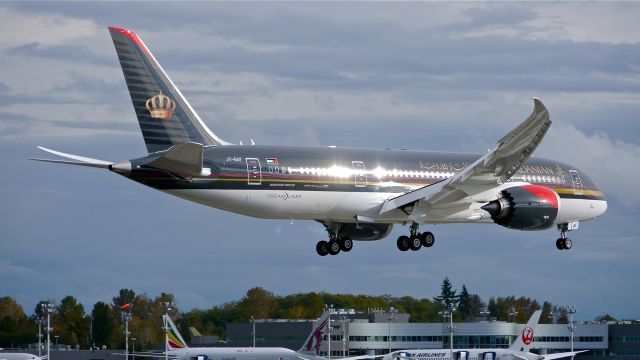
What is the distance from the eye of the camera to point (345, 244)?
2515 inches

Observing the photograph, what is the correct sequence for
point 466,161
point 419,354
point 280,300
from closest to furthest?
point 466,161 → point 419,354 → point 280,300

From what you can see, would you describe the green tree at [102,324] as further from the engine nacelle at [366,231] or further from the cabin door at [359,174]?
the cabin door at [359,174]

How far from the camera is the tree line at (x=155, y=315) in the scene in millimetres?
137000

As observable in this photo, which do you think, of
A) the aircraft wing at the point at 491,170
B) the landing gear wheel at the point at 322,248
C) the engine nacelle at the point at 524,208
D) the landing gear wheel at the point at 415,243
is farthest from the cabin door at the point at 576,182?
the landing gear wheel at the point at 322,248

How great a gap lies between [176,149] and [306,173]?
8.08 metres

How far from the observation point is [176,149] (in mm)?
52375

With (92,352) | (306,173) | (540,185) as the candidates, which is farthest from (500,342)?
(306,173)

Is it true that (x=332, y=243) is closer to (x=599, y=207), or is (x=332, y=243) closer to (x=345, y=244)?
(x=345, y=244)

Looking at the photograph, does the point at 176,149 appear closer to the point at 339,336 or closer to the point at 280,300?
the point at 339,336

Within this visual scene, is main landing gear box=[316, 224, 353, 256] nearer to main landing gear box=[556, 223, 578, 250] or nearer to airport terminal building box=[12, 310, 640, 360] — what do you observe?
main landing gear box=[556, 223, 578, 250]

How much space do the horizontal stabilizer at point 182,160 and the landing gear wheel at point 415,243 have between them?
498 inches

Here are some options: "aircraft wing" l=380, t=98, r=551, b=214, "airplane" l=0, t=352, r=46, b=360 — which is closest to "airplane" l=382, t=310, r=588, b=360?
"airplane" l=0, t=352, r=46, b=360

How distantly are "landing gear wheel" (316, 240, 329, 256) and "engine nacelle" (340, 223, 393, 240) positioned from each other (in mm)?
1218

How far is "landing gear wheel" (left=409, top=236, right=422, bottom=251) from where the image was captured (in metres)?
62.1
